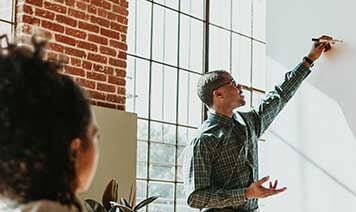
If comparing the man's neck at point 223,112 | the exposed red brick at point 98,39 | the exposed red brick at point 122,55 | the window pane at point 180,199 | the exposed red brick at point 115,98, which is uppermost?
the exposed red brick at point 98,39

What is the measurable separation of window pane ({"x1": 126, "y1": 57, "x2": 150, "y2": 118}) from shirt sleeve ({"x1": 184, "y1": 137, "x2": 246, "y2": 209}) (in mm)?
1946

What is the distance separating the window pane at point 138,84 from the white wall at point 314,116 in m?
1.65

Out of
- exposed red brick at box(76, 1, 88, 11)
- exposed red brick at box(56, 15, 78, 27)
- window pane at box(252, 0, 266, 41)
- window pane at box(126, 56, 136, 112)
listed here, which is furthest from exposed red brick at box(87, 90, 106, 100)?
window pane at box(252, 0, 266, 41)

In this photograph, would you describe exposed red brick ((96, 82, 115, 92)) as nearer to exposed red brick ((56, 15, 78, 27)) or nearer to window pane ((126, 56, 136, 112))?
window pane ((126, 56, 136, 112))

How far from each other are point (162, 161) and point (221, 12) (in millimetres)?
1789

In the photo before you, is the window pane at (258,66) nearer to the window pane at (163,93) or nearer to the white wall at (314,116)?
the window pane at (163,93)

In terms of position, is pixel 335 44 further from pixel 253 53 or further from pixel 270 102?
pixel 253 53

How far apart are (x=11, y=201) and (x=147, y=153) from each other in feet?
13.4

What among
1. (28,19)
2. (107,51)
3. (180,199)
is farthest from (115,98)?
(180,199)

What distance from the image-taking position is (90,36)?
4512 millimetres

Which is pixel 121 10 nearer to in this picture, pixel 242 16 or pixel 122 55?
pixel 122 55

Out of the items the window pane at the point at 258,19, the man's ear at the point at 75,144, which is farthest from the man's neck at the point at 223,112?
the window pane at the point at 258,19

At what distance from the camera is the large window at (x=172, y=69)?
510 cm

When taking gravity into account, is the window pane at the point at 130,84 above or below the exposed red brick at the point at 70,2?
below
